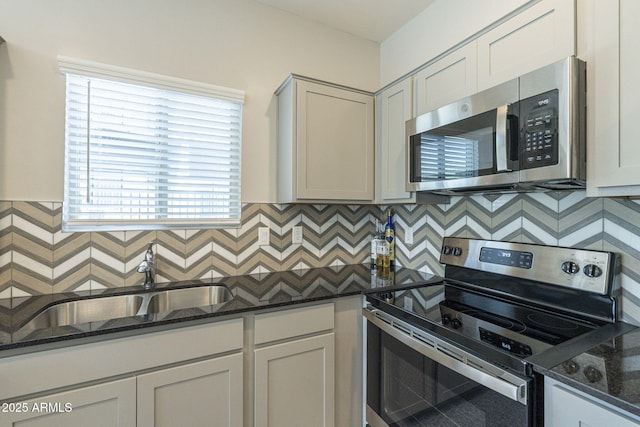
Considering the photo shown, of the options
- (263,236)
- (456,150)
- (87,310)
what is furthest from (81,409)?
(456,150)

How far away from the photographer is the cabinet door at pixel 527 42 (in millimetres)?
1124

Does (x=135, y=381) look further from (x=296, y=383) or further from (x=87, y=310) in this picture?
(x=296, y=383)

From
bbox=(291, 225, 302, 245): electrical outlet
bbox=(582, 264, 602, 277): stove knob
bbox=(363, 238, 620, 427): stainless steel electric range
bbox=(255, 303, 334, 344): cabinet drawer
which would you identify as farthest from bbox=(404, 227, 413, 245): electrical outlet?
bbox=(582, 264, 602, 277): stove knob

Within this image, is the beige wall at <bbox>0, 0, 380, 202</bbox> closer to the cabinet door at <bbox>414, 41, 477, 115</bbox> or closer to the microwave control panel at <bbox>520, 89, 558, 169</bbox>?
the cabinet door at <bbox>414, 41, 477, 115</bbox>

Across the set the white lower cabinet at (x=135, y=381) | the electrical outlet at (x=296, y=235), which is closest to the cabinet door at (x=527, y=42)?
the electrical outlet at (x=296, y=235)

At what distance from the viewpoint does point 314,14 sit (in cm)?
206

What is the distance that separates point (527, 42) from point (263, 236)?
63.7 inches

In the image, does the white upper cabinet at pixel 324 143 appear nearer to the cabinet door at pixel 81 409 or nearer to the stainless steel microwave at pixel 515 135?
the stainless steel microwave at pixel 515 135

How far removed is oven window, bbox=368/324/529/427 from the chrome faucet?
1200 mm

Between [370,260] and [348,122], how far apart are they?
3.36 feet

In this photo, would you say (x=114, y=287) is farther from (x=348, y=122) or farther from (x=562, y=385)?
(x=562, y=385)

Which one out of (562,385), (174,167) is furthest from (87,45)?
(562,385)

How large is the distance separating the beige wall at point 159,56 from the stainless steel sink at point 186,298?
60 centimetres

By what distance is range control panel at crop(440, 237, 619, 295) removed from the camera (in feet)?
3.93
